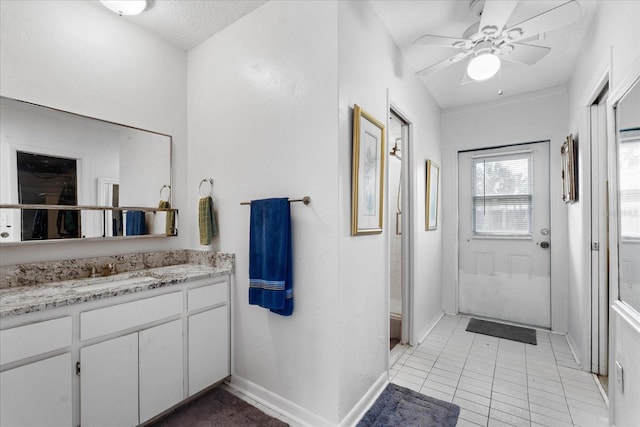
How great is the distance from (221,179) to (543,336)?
11.8 ft

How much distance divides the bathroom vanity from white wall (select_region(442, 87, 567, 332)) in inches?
113

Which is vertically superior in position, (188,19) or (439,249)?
(188,19)

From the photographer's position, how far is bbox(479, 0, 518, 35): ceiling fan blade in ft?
5.23

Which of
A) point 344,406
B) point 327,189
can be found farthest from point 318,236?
point 344,406

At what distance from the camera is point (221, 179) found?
2.30m

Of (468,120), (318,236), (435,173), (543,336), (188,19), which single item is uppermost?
(188,19)

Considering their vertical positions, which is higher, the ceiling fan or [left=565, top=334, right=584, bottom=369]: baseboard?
the ceiling fan

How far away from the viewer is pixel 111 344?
159cm

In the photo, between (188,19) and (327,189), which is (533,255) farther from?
(188,19)

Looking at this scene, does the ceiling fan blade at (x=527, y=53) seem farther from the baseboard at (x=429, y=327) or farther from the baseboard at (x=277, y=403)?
the baseboard at (x=277, y=403)

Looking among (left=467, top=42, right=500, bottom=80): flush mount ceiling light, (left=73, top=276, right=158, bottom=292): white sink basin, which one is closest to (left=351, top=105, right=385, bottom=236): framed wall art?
(left=467, top=42, right=500, bottom=80): flush mount ceiling light

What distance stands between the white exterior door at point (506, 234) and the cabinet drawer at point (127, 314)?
337cm

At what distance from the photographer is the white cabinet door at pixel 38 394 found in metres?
1.28

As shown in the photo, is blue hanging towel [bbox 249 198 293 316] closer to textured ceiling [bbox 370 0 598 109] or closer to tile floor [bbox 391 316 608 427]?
tile floor [bbox 391 316 608 427]
